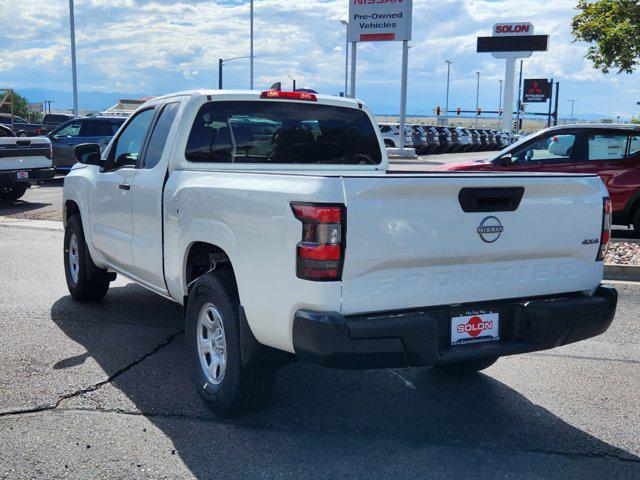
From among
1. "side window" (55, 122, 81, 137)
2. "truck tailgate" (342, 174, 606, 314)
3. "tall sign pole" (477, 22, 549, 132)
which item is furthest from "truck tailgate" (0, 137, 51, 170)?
"tall sign pole" (477, 22, 549, 132)

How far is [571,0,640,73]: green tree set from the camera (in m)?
12.9

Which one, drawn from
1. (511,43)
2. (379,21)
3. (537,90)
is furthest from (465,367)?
(537,90)

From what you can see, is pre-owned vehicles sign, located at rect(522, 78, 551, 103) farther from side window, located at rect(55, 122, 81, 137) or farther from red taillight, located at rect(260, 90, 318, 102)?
red taillight, located at rect(260, 90, 318, 102)

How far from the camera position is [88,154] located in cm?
638

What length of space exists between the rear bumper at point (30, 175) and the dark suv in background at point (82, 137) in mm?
3936

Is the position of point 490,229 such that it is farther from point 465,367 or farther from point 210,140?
point 210,140

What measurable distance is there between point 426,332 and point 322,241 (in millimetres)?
710

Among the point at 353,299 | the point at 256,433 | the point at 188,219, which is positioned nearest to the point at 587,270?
the point at 353,299

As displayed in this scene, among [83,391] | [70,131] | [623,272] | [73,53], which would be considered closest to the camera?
[83,391]

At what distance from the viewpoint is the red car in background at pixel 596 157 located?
36.4ft

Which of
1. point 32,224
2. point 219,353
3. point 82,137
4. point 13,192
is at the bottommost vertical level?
point 32,224

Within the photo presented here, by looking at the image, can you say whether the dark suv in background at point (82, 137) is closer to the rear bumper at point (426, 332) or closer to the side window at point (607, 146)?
the side window at point (607, 146)

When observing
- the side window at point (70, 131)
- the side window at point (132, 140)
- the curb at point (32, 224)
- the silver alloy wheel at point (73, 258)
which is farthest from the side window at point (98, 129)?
the side window at point (132, 140)

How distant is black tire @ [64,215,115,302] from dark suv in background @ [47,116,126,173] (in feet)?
42.0
